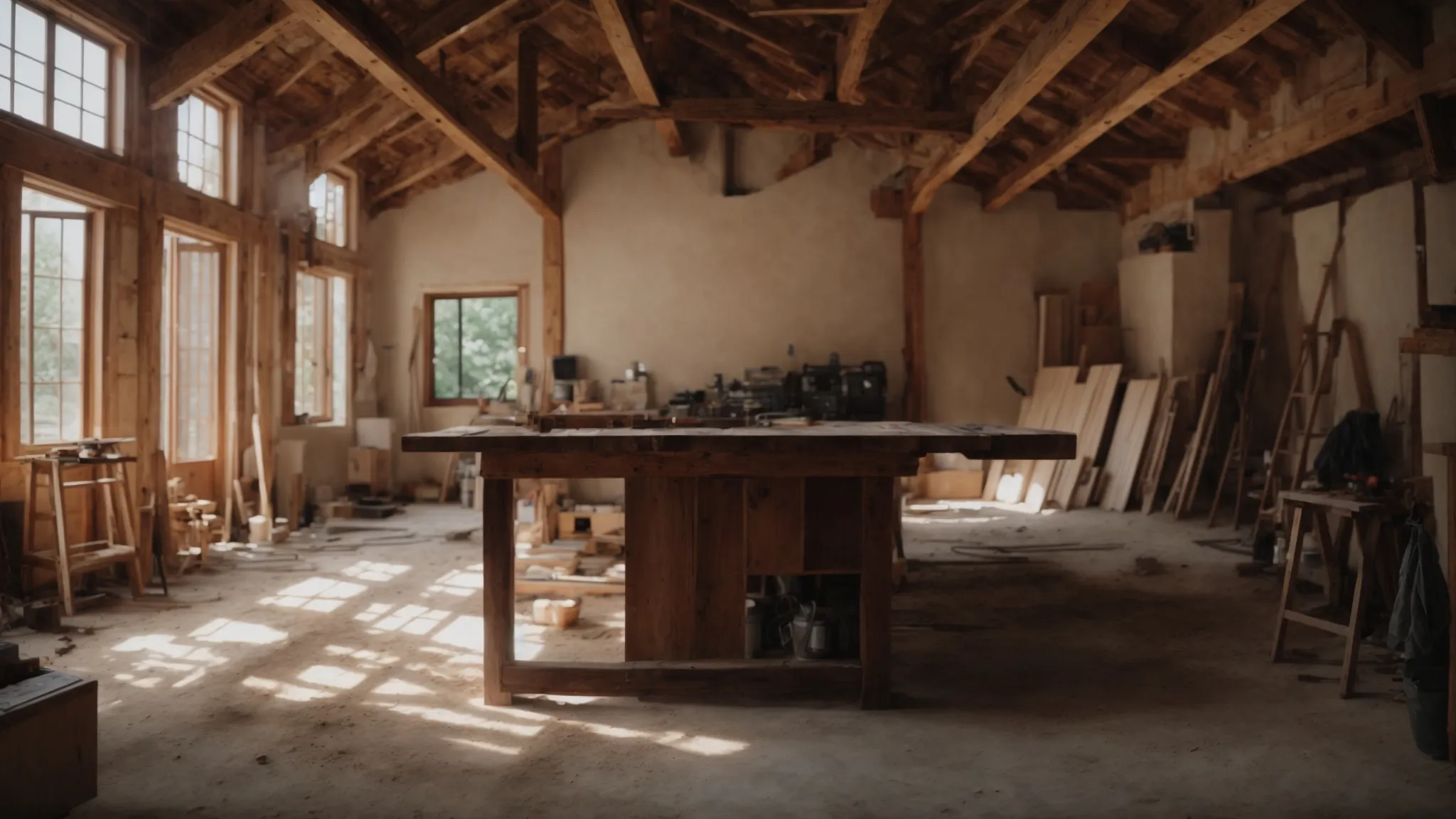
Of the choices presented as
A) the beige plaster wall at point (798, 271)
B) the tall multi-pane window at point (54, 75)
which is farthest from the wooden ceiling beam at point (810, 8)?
the tall multi-pane window at point (54, 75)

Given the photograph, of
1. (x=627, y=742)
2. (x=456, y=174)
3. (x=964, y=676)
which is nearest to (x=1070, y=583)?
(x=964, y=676)

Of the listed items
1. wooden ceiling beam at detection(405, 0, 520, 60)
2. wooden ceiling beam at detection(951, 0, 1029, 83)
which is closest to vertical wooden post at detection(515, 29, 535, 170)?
wooden ceiling beam at detection(405, 0, 520, 60)

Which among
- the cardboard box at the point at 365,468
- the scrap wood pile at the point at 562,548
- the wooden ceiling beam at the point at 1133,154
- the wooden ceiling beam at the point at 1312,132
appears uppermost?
the wooden ceiling beam at the point at 1133,154

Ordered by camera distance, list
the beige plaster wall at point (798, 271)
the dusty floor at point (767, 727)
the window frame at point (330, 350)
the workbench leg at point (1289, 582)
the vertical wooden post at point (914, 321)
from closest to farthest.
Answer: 1. the dusty floor at point (767, 727)
2. the workbench leg at point (1289, 582)
3. the window frame at point (330, 350)
4. the vertical wooden post at point (914, 321)
5. the beige plaster wall at point (798, 271)

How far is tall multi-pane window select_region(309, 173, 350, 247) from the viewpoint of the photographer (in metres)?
10.5

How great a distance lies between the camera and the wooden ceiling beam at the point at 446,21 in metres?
6.82

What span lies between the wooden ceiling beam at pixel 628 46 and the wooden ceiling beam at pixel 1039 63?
9.08 ft

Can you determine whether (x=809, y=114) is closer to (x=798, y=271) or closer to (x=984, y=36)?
(x=984, y=36)

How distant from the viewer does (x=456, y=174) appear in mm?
11633

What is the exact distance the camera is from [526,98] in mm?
8945

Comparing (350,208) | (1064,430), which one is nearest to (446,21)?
(350,208)

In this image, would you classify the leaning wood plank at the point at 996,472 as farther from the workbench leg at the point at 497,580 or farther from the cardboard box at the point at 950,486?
the workbench leg at the point at 497,580

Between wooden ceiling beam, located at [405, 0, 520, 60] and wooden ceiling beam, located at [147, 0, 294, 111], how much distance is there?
0.86 m

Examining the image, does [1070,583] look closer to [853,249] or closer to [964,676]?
[964,676]
